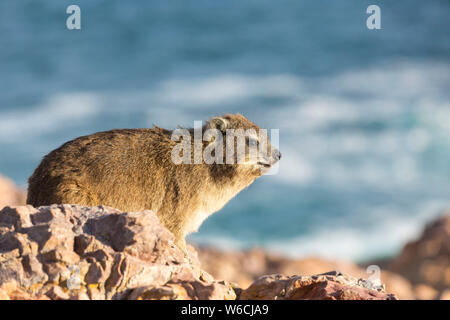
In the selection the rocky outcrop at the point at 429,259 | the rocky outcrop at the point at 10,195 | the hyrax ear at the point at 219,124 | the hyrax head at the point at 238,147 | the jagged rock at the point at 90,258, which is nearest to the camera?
the jagged rock at the point at 90,258

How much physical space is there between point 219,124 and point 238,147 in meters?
0.42

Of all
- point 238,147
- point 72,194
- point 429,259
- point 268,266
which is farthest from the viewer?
point 429,259

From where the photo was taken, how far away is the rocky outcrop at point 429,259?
13852mm

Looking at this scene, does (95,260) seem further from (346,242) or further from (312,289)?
(346,242)

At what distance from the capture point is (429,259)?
14.5 metres

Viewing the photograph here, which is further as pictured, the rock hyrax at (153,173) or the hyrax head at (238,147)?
the hyrax head at (238,147)

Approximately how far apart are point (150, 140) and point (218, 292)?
3.28 meters

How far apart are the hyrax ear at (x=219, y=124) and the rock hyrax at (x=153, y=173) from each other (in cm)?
1

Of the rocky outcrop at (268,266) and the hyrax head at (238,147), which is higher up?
the hyrax head at (238,147)

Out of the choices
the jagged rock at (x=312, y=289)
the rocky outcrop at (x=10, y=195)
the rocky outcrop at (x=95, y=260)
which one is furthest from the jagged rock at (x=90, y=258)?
the rocky outcrop at (x=10, y=195)

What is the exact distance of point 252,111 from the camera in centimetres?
3011

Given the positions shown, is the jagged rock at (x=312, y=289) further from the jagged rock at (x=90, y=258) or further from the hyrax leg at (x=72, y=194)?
the hyrax leg at (x=72, y=194)

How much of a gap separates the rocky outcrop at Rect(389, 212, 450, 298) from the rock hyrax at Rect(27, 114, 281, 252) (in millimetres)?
6344

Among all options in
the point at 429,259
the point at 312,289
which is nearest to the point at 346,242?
the point at 429,259
